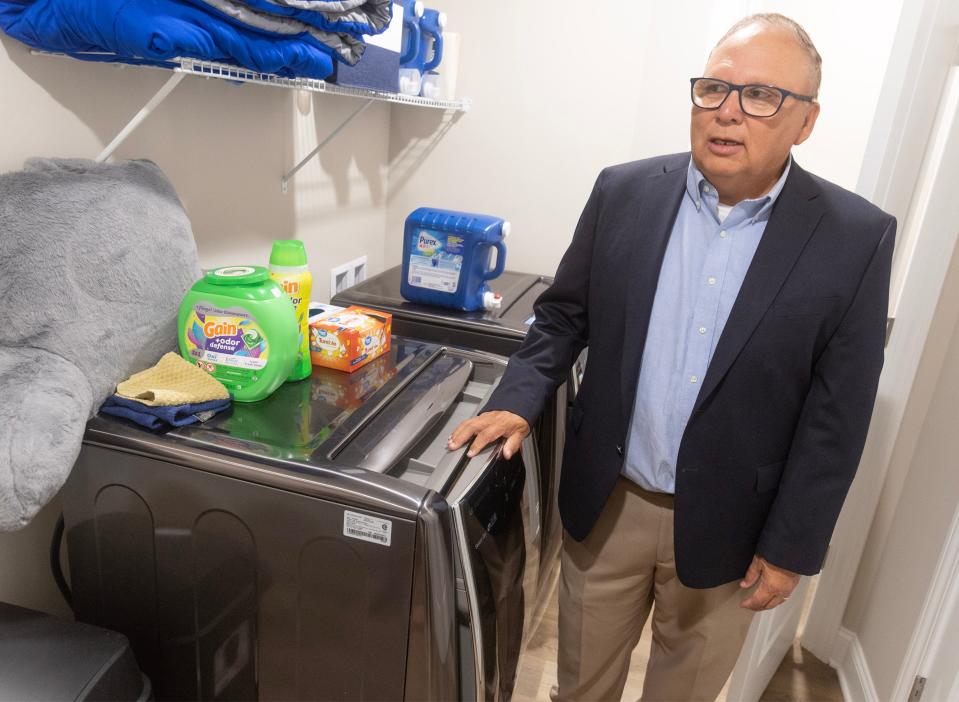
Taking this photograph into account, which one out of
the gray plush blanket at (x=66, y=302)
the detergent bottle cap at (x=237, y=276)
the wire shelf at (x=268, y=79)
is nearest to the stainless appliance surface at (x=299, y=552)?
the gray plush blanket at (x=66, y=302)

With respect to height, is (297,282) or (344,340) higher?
(297,282)

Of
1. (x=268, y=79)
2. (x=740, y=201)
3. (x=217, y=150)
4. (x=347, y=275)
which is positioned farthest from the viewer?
(x=347, y=275)

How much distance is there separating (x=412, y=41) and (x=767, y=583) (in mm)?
1683

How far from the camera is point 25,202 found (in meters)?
1.06

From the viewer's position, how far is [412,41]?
2021 mm

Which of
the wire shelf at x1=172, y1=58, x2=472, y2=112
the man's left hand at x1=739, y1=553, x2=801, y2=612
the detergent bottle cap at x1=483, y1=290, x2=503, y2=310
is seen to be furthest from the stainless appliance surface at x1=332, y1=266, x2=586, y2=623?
the wire shelf at x1=172, y1=58, x2=472, y2=112

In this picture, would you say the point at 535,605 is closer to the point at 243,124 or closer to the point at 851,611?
the point at 851,611

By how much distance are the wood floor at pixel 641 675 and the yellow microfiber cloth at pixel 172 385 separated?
1.26 metres

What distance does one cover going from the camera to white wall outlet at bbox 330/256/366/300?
2.26 meters

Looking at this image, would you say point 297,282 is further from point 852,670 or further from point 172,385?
point 852,670

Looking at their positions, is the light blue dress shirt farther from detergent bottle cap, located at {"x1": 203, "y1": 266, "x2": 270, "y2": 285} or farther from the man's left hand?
detergent bottle cap, located at {"x1": 203, "y1": 266, "x2": 270, "y2": 285}

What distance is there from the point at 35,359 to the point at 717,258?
1.10 m

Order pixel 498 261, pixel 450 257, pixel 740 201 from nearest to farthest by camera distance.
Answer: pixel 740 201 → pixel 450 257 → pixel 498 261

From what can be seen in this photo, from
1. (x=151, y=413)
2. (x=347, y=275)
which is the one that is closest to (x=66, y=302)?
(x=151, y=413)
